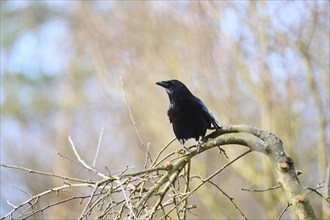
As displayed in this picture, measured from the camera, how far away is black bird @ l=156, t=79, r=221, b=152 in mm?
5754

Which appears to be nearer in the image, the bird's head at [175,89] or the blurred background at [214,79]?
the bird's head at [175,89]

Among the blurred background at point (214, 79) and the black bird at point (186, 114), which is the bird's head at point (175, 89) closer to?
the black bird at point (186, 114)

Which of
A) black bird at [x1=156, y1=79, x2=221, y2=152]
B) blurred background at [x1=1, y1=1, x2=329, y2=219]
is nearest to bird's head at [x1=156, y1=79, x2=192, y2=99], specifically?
black bird at [x1=156, y1=79, x2=221, y2=152]

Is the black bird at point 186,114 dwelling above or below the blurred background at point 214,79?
below

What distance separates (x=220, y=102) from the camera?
11430mm

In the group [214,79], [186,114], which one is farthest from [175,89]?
[214,79]

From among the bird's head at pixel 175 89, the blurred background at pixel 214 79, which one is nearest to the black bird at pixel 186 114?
the bird's head at pixel 175 89

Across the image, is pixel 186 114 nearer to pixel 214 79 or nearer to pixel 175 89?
pixel 175 89

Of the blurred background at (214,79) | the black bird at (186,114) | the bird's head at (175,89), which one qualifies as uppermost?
the blurred background at (214,79)

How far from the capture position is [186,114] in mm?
5848

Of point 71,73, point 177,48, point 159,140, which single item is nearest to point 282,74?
point 177,48

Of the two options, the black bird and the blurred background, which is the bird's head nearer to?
the black bird

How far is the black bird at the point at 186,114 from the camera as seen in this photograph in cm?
575

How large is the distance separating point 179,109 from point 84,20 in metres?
8.87
